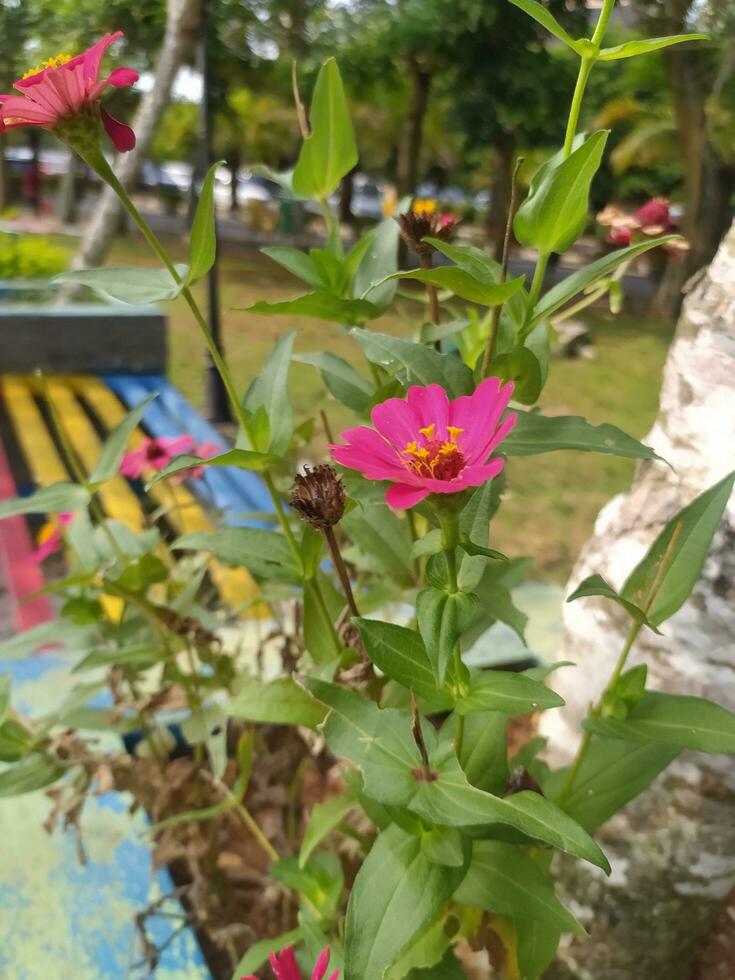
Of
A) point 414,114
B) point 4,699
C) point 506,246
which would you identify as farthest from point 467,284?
point 414,114

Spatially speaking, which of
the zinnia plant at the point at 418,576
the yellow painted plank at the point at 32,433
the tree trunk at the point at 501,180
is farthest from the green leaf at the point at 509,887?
the tree trunk at the point at 501,180

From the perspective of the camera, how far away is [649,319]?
599 cm

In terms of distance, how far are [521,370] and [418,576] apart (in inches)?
7.8

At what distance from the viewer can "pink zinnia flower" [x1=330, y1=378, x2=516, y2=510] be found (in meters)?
0.32

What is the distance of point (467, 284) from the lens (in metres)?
0.37

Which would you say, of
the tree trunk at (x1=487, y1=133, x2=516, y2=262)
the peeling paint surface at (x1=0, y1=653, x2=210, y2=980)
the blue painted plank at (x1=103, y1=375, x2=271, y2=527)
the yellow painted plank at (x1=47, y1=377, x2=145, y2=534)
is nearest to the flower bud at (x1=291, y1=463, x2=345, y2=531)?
the peeling paint surface at (x1=0, y1=653, x2=210, y2=980)

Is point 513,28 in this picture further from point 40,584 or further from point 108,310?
point 40,584

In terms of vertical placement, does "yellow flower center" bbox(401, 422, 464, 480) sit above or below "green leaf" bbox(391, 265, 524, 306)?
below

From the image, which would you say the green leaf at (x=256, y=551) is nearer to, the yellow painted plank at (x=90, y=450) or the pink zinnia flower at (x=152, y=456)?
the pink zinnia flower at (x=152, y=456)

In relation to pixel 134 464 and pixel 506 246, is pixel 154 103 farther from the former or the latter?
pixel 506 246

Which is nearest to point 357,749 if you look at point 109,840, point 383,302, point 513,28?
point 383,302

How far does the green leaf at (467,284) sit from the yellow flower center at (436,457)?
0.06 metres

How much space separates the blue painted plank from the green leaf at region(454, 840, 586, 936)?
0.78m

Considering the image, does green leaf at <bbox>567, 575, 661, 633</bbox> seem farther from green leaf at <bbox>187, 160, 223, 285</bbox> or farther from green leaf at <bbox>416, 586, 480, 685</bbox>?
green leaf at <bbox>187, 160, 223, 285</bbox>
